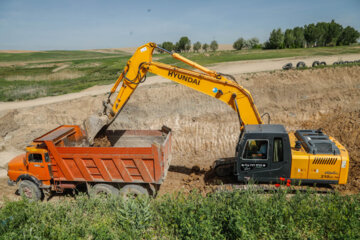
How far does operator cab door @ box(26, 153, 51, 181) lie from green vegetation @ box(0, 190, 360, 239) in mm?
1973

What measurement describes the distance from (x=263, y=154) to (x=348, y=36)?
6611cm

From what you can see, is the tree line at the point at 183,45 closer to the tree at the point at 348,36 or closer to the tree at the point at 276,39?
the tree at the point at 276,39

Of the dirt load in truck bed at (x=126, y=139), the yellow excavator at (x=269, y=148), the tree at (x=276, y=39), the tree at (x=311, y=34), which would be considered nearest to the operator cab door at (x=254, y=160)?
the yellow excavator at (x=269, y=148)

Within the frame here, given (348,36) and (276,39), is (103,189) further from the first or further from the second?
(348,36)

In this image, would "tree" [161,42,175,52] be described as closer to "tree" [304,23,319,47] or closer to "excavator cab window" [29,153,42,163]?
"tree" [304,23,319,47]

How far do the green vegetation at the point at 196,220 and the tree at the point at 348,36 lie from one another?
218ft

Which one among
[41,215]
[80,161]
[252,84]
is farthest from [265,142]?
[252,84]

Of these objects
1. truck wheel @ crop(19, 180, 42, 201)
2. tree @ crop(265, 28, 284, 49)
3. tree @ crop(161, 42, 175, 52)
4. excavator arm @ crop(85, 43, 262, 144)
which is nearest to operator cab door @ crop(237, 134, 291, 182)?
excavator arm @ crop(85, 43, 262, 144)

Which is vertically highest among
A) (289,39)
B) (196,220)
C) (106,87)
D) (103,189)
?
(289,39)

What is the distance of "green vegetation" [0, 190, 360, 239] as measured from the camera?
16.3 feet

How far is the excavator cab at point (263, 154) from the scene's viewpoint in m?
7.20

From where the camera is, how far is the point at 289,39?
57.5 m

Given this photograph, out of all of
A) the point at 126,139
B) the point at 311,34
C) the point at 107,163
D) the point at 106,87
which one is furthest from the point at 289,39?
the point at 107,163

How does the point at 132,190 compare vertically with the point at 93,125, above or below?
below
